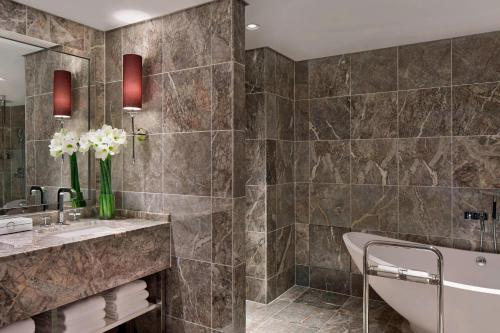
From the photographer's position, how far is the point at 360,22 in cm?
302

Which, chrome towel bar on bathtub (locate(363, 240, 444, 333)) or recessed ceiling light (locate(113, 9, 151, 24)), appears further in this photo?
recessed ceiling light (locate(113, 9, 151, 24))

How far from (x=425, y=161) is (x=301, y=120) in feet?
4.57

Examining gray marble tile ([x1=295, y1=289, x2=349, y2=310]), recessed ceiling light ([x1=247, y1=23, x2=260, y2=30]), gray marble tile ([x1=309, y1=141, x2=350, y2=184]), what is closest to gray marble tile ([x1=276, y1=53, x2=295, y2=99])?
gray marble tile ([x1=309, y1=141, x2=350, y2=184])

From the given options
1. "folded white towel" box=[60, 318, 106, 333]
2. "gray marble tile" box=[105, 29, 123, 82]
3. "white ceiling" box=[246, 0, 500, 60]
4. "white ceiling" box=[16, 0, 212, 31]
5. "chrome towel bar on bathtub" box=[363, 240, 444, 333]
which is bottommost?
"folded white towel" box=[60, 318, 106, 333]

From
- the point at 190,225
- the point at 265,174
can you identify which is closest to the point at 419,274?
the point at 190,225

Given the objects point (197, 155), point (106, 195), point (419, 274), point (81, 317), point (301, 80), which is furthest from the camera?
point (301, 80)

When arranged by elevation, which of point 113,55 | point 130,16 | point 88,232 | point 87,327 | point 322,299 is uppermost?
point 130,16

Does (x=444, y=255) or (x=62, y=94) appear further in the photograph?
(x=444, y=255)

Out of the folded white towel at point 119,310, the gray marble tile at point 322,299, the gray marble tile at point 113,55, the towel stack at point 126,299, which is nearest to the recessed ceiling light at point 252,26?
the gray marble tile at point 113,55

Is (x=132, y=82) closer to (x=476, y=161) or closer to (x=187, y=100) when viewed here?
(x=187, y=100)

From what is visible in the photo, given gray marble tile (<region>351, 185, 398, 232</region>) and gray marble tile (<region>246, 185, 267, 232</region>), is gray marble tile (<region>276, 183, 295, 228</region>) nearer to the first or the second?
gray marble tile (<region>246, 185, 267, 232</region>)

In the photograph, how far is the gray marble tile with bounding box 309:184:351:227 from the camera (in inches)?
155

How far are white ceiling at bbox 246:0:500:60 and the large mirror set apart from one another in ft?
5.25

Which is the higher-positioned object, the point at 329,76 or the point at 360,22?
the point at 360,22
